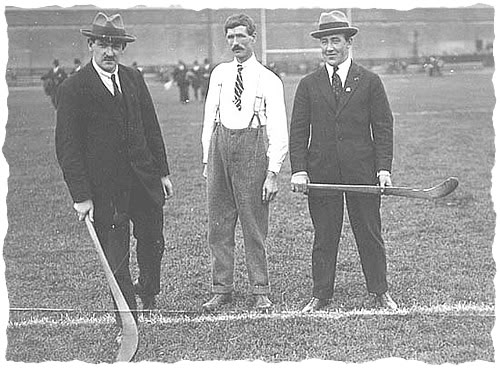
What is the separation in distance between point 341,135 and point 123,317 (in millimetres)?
1157

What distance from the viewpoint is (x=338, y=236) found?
12.6 ft

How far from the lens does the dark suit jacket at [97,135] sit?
3.50m

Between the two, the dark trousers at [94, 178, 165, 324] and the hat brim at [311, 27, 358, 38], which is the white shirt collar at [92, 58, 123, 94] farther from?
the hat brim at [311, 27, 358, 38]

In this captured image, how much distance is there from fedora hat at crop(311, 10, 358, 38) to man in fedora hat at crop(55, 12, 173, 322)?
767 mm

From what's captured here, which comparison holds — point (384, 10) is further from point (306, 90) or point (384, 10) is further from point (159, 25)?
point (159, 25)

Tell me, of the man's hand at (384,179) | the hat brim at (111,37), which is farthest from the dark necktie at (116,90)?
the man's hand at (384,179)

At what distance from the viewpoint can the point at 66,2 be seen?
363 centimetres

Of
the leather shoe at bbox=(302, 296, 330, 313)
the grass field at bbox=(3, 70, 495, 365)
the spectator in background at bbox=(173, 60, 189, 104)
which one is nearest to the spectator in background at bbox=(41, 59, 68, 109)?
the grass field at bbox=(3, 70, 495, 365)

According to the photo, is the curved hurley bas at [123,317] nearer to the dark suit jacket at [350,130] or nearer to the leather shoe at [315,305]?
the leather shoe at [315,305]

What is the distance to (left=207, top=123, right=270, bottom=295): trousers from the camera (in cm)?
372

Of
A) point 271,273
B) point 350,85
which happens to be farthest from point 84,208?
point 350,85

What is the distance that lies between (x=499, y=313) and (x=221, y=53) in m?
1.59

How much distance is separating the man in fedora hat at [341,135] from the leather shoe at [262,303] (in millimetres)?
168

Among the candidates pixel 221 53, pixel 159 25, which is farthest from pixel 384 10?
pixel 159 25
